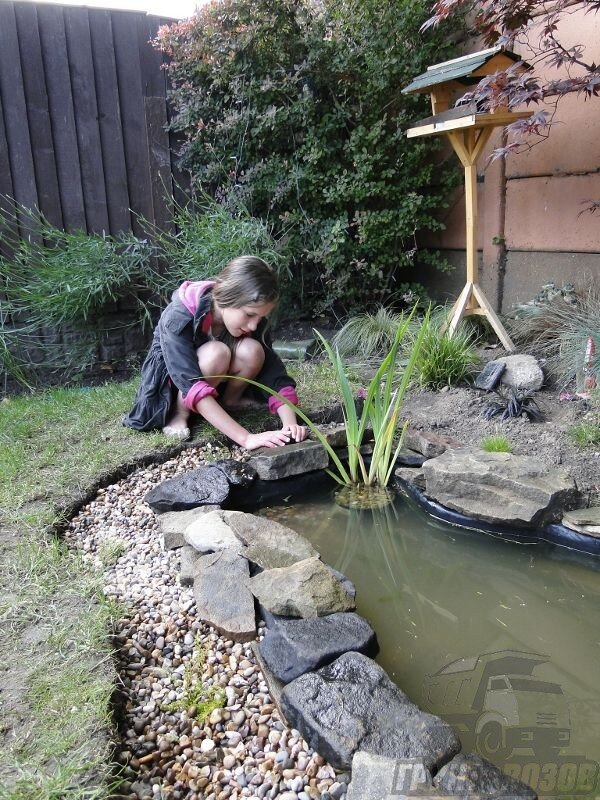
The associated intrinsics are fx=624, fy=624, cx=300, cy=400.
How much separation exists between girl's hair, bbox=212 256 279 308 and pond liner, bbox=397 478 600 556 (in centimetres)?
104

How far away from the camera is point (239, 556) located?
6.27ft

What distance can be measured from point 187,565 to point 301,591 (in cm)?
43

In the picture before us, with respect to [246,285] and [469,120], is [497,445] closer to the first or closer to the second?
[246,285]

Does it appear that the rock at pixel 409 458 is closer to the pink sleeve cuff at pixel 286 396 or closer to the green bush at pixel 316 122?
the pink sleeve cuff at pixel 286 396

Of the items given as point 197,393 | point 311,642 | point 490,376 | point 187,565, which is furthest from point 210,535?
point 490,376

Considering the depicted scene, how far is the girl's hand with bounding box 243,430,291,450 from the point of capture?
8.70 ft

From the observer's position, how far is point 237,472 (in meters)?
2.54

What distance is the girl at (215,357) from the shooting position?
8.31 ft

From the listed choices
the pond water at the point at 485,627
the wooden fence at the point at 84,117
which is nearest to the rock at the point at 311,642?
the pond water at the point at 485,627

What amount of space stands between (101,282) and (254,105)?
5.44 feet

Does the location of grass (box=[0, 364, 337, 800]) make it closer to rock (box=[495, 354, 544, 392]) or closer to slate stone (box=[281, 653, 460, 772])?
slate stone (box=[281, 653, 460, 772])

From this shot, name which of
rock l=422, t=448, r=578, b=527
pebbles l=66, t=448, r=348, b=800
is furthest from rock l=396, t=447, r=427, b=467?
pebbles l=66, t=448, r=348, b=800

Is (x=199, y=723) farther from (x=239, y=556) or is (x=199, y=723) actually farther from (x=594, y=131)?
(x=594, y=131)

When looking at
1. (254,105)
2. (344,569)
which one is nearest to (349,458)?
(344,569)
